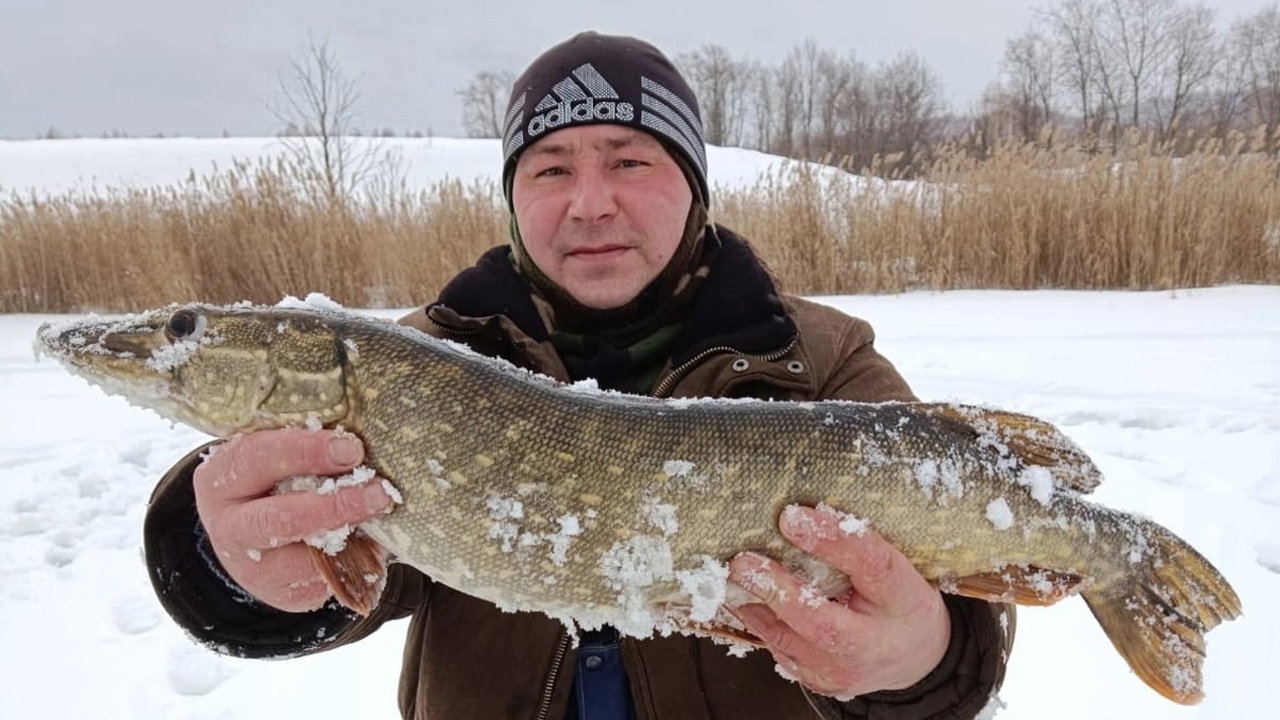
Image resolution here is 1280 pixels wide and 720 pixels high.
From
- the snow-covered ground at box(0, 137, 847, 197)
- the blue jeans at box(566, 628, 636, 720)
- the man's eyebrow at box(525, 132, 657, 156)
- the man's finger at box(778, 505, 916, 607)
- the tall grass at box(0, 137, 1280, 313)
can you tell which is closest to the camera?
the man's finger at box(778, 505, 916, 607)

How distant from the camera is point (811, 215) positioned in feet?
23.1

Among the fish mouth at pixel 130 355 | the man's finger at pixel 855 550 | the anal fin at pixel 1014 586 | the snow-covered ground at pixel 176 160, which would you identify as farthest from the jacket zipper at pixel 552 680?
the snow-covered ground at pixel 176 160

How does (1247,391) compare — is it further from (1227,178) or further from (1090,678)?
(1227,178)

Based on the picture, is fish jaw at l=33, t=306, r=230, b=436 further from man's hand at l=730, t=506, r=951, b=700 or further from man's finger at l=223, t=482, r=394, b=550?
man's hand at l=730, t=506, r=951, b=700

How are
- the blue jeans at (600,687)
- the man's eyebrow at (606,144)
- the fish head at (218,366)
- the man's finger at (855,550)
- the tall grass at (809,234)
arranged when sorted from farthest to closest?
1. the tall grass at (809,234)
2. the man's eyebrow at (606,144)
3. the blue jeans at (600,687)
4. the fish head at (218,366)
5. the man's finger at (855,550)

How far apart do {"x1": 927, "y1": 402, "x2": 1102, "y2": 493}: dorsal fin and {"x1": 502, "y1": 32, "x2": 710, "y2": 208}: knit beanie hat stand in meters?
0.82

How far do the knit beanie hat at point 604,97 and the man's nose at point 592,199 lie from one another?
14cm

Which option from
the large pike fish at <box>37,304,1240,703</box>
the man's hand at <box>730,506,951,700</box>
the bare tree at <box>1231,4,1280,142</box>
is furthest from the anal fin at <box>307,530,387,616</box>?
the bare tree at <box>1231,4,1280,142</box>

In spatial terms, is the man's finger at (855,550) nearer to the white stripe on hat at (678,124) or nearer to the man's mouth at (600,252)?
the man's mouth at (600,252)

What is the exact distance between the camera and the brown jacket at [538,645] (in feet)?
3.85

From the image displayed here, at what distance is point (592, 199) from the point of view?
1483 millimetres

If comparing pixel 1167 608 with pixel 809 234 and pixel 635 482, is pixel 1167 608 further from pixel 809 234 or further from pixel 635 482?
pixel 809 234

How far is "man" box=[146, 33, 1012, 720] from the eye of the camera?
1.09 meters

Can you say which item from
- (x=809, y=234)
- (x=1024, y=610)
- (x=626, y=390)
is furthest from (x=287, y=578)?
(x=809, y=234)
